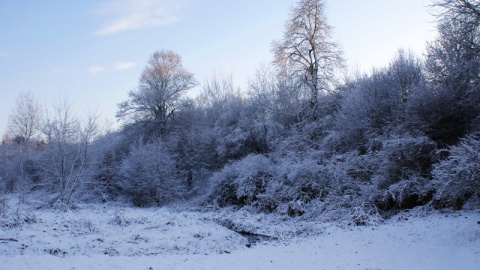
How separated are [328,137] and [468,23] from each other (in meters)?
9.99

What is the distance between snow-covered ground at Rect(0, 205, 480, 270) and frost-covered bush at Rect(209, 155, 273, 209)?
533 cm

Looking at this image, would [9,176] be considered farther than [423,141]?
Yes

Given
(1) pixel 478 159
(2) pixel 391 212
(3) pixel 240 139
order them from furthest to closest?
(3) pixel 240 139 → (2) pixel 391 212 → (1) pixel 478 159

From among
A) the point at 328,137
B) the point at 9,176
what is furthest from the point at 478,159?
the point at 9,176

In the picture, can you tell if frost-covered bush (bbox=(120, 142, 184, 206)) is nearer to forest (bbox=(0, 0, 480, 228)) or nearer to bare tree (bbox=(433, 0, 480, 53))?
forest (bbox=(0, 0, 480, 228))

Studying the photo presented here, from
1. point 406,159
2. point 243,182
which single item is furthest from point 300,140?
point 406,159

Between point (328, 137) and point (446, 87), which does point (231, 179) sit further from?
point (446, 87)

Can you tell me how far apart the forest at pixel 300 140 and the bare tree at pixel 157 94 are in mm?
110

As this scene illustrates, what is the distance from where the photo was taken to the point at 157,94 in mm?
32750

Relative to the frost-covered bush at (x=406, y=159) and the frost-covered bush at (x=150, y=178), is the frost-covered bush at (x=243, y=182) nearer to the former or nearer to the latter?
the frost-covered bush at (x=150, y=178)

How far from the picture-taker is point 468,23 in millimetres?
12188

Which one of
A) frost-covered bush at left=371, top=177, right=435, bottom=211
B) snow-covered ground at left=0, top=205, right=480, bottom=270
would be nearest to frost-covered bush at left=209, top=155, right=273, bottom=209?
snow-covered ground at left=0, top=205, right=480, bottom=270

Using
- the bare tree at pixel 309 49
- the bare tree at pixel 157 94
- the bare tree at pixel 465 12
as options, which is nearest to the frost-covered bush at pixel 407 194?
the bare tree at pixel 465 12

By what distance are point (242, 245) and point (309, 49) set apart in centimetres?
1710
